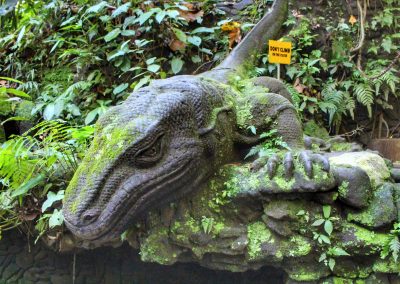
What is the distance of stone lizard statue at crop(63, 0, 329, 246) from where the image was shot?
6.29ft

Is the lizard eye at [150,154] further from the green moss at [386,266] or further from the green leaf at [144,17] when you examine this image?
the green leaf at [144,17]

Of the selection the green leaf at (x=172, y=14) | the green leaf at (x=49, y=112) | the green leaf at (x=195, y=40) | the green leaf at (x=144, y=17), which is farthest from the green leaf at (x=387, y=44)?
the green leaf at (x=49, y=112)

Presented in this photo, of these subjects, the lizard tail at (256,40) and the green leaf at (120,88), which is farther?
the green leaf at (120,88)

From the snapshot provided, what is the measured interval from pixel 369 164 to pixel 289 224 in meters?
0.60

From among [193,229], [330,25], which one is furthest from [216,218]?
[330,25]

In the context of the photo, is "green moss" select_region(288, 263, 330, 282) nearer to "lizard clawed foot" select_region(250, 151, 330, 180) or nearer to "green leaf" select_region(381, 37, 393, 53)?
"lizard clawed foot" select_region(250, 151, 330, 180)

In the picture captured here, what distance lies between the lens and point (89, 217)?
1895 millimetres

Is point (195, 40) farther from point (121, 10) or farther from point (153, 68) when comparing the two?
point (121, 10)

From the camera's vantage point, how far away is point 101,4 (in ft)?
15.8

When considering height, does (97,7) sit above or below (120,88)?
above

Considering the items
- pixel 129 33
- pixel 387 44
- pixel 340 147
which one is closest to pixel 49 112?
pixel 129 33

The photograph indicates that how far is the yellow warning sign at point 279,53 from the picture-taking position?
3524 millimetres

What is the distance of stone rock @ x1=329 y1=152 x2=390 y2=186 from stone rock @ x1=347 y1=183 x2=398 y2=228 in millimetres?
88

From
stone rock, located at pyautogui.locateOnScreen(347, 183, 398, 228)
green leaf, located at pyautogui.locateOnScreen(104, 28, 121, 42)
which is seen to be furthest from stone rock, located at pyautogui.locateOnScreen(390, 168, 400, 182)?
green leaf, located at pyautogui.locateOnScreen(104, 28, 121, 42)
